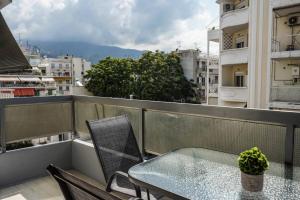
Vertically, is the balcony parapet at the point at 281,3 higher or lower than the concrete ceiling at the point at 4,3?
higher

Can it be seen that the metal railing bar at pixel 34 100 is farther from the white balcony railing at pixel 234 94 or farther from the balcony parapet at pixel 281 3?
the white balcony railing at pixel 234 94

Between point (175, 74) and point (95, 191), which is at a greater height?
point (175, 74)

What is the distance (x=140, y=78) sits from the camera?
23750 mm

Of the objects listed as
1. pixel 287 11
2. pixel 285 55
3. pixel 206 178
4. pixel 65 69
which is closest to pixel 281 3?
pixel 287 11

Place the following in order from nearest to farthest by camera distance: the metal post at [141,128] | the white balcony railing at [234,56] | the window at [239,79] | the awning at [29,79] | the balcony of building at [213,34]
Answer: the metal post at [141,128], the white balcony railing at [234,56], the window at [239,79], the balcony of building at [213,34], the awning at [29,79]

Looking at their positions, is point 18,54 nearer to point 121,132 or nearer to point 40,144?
point 40,144

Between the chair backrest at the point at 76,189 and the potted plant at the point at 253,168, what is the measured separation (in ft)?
2.48

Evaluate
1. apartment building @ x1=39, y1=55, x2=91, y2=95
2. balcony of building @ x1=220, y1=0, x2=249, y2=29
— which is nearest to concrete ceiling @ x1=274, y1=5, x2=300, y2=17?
balcony of building @ x1=220, y1=0, x2=249, y2=29

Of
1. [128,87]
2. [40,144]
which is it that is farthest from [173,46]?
[40,144]

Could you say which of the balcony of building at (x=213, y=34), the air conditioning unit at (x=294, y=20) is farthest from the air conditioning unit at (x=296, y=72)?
the balcony of building at (x=213, y=34)

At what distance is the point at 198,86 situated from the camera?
27266 mm

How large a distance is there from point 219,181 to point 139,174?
488 mm

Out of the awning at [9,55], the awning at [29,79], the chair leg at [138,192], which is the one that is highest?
the awning at [29,79]

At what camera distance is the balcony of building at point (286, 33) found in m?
10.9
